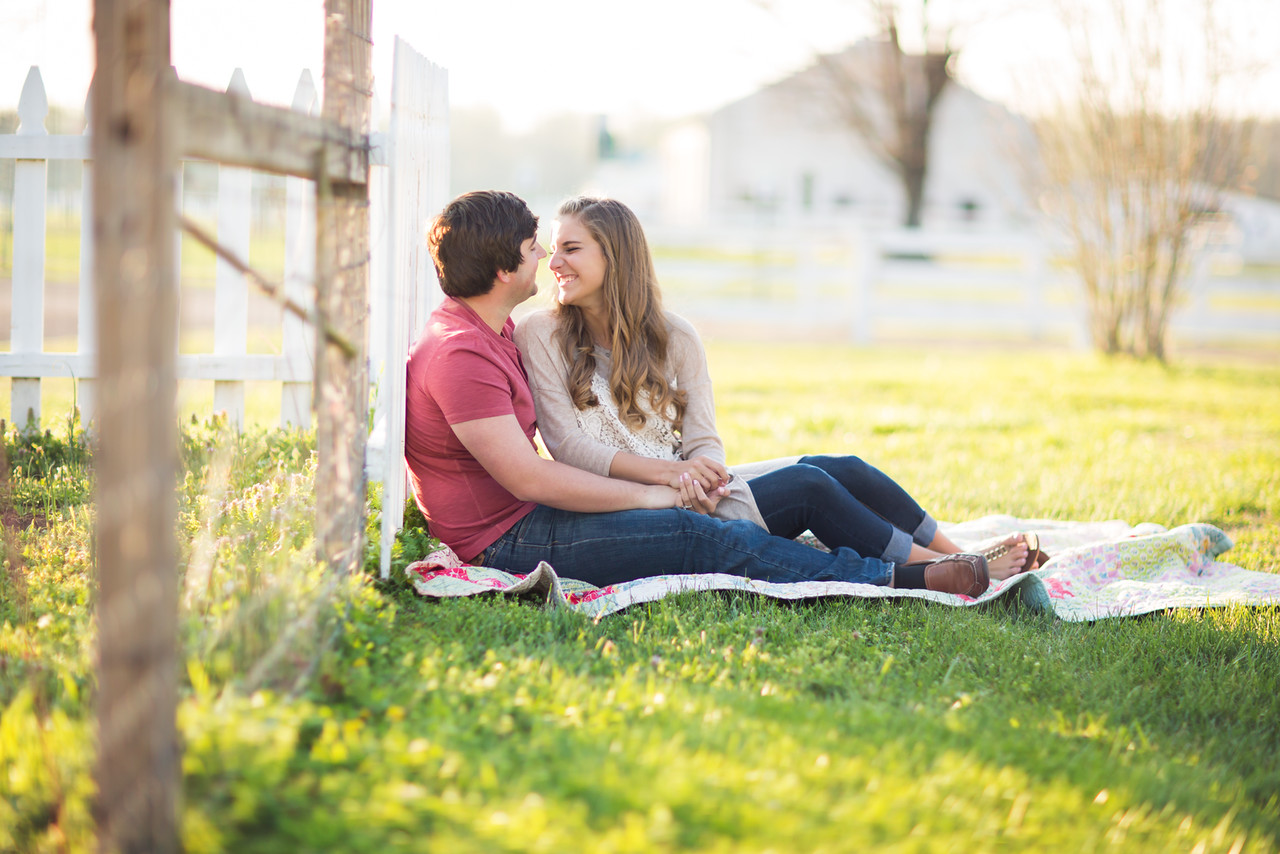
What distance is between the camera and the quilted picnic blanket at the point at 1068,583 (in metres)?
3.23

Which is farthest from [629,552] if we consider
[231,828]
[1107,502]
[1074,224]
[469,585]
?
[1074,224]

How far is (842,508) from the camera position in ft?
12.2

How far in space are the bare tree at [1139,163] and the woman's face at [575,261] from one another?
883cm

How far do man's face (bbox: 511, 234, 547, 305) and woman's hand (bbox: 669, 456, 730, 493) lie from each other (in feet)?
2.69

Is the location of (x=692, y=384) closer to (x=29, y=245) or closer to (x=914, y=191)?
(x=29, y=245)

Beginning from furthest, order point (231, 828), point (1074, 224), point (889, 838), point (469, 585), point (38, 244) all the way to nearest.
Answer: point (1074, 224), point (38, 244), point (469, 585), point (889, 838), point (231, 828)

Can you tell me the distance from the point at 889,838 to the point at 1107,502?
12.1 ft

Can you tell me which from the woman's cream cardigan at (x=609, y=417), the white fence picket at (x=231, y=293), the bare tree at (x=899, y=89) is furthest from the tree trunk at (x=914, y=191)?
the woman's cream cardigan at (x=609, y=417)

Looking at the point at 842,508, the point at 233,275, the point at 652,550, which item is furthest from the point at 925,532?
the point at 233,275

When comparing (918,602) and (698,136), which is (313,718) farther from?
(698,136)

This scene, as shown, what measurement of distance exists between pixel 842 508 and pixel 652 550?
79cm

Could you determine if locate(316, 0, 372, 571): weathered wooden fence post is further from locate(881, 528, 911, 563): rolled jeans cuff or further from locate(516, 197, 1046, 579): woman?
locate(881, 528, 911, 563): rolled jeans cuff

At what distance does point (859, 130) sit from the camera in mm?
23844

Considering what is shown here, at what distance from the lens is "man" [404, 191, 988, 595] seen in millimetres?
3260
